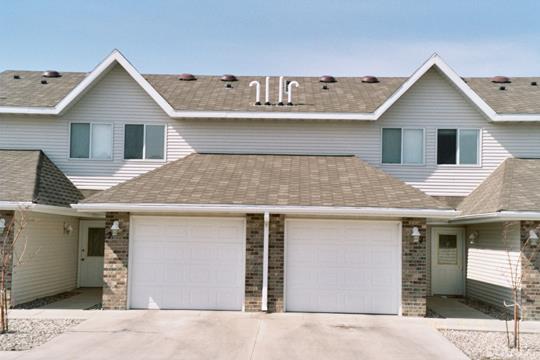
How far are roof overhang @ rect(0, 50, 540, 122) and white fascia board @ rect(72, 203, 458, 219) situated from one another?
479 cm

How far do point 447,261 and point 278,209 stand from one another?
7.69m

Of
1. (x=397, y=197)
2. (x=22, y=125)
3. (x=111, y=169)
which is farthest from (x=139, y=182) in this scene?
(x=397, y=197)

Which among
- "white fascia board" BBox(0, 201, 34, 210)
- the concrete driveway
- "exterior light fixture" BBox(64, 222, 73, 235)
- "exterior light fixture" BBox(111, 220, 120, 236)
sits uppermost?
"white fascia board" BBox(0, 201, 34, 210)

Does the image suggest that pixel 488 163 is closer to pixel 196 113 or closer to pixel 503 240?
pixel 503 240

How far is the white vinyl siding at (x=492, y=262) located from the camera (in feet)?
47.7

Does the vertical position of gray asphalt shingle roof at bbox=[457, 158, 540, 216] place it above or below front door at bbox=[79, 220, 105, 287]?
above

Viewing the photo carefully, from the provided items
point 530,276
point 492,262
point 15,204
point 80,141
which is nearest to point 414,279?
point 530,276

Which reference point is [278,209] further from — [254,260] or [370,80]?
[370,80]

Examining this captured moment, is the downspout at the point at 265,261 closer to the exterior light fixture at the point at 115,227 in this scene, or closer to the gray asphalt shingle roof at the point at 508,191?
the exterior light fixture at the point at 115,227

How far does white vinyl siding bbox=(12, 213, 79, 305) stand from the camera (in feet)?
48.3

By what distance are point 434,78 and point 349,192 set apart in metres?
6.09

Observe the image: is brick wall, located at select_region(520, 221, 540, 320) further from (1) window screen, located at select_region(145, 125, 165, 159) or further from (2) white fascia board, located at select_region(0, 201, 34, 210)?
(2) white fascia board, located at select_region(0, 201, 34, 210)

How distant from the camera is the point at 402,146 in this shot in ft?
58.7

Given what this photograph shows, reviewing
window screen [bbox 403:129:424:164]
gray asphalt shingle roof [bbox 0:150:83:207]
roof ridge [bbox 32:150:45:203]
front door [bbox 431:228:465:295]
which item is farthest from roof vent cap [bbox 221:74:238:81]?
front door [bbox 431:228:465:295]
